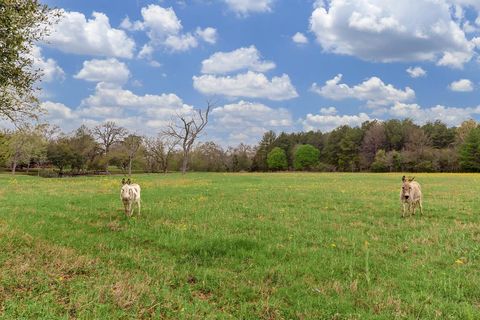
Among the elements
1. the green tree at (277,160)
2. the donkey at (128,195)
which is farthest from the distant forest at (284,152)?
the donkey at (128,195)

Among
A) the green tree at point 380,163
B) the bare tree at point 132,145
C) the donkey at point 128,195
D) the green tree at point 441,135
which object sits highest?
the green tree at point 441,135

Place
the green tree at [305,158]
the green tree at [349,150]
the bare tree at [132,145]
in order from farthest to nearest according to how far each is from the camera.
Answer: the green tree at [305,158]
the green tree at [349,150]
the bare tree at [132,145]

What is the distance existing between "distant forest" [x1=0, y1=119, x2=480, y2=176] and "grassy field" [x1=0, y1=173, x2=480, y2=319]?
60516mm

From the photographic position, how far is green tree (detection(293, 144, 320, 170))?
134m

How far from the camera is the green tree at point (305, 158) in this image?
134125mm

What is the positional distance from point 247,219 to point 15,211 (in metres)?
10.6

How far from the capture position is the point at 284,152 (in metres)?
143

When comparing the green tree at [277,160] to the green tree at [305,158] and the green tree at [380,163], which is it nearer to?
the green tree at [305,158]

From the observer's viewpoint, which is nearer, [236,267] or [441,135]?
[236,267]

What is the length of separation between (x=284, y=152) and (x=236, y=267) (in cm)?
13516

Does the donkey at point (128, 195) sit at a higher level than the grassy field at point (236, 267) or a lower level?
higher

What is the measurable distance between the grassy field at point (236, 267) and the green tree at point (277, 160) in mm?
122346

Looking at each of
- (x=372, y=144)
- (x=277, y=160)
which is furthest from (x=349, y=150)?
(x=277, y=160)

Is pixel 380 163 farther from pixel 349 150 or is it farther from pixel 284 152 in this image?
pixel 284 152
